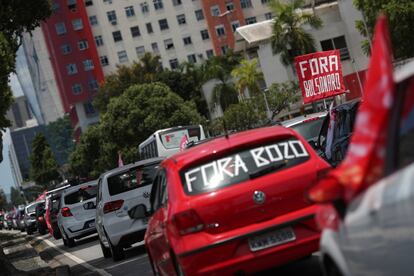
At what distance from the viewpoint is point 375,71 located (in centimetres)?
479

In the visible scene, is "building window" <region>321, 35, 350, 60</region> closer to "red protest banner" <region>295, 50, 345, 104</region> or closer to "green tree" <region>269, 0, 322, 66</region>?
"green tree" <region>269, 0, 322, 66</region>

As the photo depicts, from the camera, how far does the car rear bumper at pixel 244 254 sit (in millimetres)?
8047

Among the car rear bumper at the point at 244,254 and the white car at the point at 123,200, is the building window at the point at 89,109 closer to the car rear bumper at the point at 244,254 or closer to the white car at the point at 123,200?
the white car at the point at 123,200

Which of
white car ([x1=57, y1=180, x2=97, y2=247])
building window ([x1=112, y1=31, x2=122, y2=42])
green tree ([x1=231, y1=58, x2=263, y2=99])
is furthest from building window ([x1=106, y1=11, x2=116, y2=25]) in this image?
white car ([x1=57, y1=180, x2=97, y2=247])

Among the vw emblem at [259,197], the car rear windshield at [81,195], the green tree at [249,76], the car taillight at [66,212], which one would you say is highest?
the green tree at [249,76]

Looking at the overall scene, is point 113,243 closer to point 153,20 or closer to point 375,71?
point 375,71

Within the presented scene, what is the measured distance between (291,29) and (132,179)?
2020 inches

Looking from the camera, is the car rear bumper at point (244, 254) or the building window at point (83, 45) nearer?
the car rear bumper at point (244, 254)

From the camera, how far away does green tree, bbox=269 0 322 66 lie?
65688 millimetres

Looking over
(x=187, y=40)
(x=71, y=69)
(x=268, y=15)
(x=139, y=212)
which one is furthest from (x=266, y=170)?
(x=71, y=69)

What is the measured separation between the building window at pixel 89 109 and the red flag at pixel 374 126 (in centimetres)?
10915

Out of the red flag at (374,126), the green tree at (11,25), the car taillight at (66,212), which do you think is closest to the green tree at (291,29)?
the green tree at (11,25)

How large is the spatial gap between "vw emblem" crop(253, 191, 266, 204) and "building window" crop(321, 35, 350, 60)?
6105 centimetres

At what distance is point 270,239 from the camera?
26.6 feet
